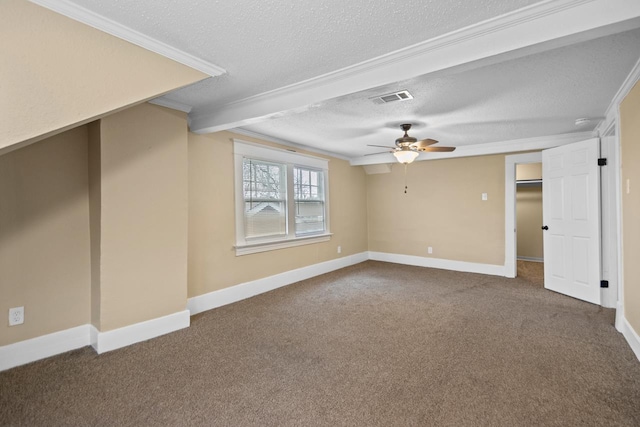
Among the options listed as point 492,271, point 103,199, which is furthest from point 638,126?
point 103,199

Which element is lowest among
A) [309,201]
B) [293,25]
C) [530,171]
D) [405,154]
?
[309,201]

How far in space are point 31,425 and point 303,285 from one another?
324 cm

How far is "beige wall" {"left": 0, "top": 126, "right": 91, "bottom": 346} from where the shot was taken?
7.84 ft

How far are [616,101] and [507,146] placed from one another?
191 cm

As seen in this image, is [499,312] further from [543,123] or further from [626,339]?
[543,123]

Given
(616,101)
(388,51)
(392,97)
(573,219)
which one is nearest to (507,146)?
(573,219)

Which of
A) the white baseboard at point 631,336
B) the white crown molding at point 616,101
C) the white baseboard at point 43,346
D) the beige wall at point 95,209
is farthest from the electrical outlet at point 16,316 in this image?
the white crown molding at point 616,101

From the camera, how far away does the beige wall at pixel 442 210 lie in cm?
523

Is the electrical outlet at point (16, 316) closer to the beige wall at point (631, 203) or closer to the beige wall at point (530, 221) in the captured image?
the beige wall at point (631, 203)

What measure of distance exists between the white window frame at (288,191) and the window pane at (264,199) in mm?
77

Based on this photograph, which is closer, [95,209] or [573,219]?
[95,209]

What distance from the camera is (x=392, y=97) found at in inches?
→ 110

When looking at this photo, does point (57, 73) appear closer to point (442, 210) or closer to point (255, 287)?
point (255, 287)

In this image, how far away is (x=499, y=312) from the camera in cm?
343
